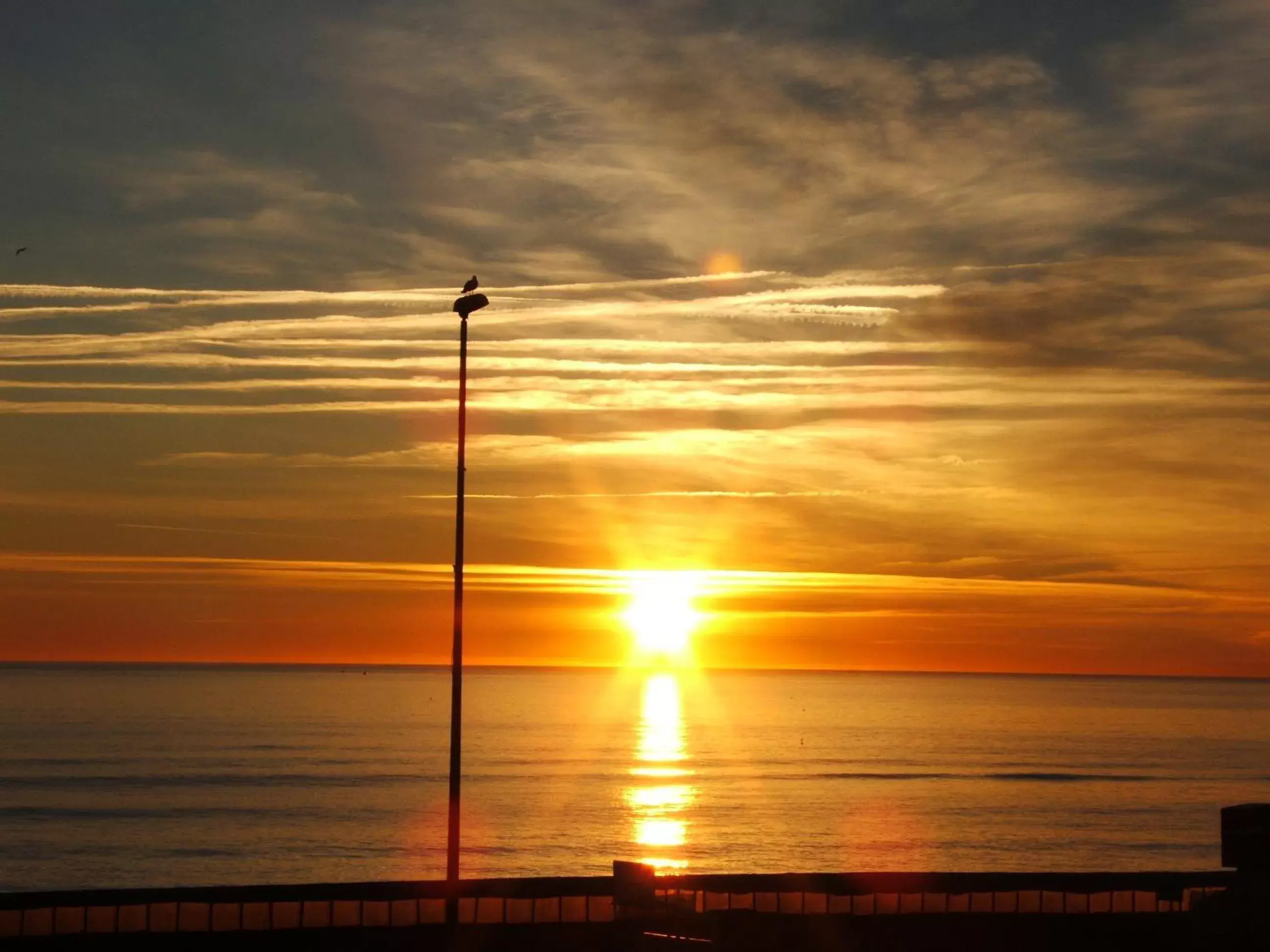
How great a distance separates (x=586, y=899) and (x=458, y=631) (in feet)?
29.4

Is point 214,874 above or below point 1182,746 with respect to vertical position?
below

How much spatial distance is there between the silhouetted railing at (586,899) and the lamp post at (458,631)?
64cm

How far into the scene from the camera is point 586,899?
29781mm

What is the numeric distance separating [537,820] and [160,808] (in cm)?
2918

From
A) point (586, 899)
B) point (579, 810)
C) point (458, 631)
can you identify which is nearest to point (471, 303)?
point (458, 631)

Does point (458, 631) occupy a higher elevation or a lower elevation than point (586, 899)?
higher

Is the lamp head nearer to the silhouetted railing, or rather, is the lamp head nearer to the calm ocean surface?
the silhouetted railing

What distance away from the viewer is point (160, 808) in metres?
103

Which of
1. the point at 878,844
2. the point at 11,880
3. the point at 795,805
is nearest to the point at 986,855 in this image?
the point at 878,844


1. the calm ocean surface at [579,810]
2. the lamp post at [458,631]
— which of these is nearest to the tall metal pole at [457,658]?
the lamp post at [458,631]

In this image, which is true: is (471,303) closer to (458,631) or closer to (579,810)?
(458,631)

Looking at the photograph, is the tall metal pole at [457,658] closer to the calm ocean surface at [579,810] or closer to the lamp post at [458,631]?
the lamp post at [458,631]

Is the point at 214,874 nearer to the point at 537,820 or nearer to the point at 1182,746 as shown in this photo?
the point at 537,820

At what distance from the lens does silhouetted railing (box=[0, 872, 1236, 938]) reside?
26156 millimetres
